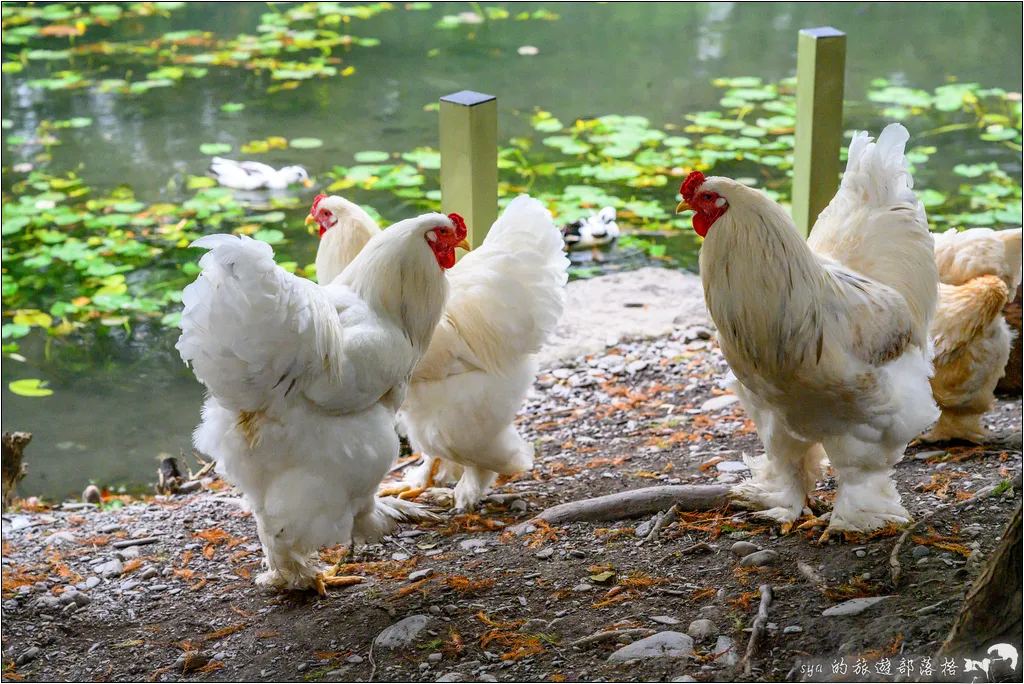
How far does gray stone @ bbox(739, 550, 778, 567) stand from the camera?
3824 mm

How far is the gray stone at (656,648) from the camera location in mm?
3207

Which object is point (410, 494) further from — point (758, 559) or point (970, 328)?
point (970, 328)

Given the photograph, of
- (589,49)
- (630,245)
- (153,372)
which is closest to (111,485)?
(153,372)

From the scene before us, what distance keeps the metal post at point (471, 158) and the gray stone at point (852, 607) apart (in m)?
2.63

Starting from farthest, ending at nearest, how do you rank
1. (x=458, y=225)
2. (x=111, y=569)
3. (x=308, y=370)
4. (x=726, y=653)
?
(x=111, y=569) → (x=458, y=225) → (x=308, y=370) → (x=726, y=653)

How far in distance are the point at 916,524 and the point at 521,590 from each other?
5.05 feet

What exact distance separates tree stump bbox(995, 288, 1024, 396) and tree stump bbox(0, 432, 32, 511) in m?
4.97

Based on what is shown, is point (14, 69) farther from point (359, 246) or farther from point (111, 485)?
point (359, 246)

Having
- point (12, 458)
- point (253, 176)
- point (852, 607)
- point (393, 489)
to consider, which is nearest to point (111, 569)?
point (12, 458)

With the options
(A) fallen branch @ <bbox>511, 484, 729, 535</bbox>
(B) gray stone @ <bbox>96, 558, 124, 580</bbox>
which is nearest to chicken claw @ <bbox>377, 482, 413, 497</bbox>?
(A) fallen branch @ <bbox>511, 484, 729, 535</bbox>

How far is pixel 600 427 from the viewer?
563 centimetres

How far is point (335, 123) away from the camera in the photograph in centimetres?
1007

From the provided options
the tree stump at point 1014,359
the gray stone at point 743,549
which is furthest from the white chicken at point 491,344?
the tree stump at point 1014,359

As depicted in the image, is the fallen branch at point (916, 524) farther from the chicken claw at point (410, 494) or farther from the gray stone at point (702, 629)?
the chicken claw at point (410, 494)
